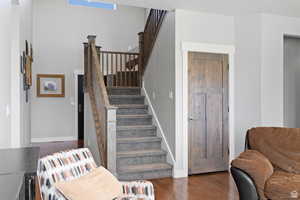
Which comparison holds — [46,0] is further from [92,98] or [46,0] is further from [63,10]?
[92,98]

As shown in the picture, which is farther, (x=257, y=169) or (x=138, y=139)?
(x=138, y=139)

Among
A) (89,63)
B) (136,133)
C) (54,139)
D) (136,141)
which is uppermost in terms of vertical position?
(89,63)

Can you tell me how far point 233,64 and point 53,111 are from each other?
5490 millimetres

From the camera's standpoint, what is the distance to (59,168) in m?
1.98

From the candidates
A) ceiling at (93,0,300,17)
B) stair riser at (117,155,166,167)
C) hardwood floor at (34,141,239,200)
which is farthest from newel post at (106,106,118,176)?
ceiling at (93,0,300,17)

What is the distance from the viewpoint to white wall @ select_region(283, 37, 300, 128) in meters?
5.15

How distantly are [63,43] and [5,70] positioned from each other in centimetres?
511

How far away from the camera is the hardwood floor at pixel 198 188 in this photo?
Answer: 3.46 m

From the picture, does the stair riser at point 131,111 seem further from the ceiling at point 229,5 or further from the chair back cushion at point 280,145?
the chair back cushion at point 280,145

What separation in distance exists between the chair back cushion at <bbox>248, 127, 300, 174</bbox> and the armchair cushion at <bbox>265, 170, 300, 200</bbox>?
267 millimetres

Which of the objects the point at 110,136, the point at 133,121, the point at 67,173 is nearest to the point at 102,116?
the point at 110,136

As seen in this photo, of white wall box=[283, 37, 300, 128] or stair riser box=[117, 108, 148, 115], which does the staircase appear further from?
white wall box=[283, 37, 300, 128]

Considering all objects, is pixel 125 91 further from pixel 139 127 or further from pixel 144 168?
pixel 144 168

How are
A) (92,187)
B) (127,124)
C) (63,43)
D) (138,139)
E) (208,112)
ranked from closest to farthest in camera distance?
(92,187) → (208,112) → (138,139) → (127,124) → (63,43)
